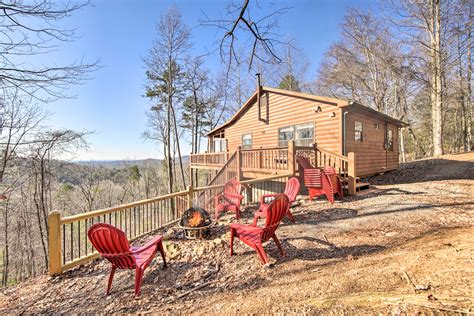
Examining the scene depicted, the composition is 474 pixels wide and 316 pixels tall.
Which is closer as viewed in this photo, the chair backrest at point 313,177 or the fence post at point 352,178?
the chair backrest at point 313,177

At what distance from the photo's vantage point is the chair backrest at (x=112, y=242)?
285 centimetres

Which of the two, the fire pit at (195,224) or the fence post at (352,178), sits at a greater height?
the fence post at (352,178)

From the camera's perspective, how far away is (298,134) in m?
10.1

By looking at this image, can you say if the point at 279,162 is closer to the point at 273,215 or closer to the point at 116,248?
the point at 273,215

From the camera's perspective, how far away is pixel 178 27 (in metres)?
15.2

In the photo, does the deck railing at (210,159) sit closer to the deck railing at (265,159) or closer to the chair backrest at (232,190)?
the deck railing at (265,159)

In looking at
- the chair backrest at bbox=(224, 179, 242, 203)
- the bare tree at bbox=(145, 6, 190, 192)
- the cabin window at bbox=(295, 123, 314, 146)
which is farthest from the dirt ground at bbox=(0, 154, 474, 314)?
the bare tree at bbox=(145, 6, 190, 192)

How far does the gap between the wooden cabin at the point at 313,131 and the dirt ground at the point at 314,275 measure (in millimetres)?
3193

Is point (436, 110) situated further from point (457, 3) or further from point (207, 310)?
point (207, 310)

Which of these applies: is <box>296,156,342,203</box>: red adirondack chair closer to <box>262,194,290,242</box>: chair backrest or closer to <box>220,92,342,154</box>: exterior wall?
<box>220,92,342,154</box>: exterior wall

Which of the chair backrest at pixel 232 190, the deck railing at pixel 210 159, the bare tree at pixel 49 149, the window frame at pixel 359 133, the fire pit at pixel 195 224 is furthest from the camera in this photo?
the deck railing at pixel 210 159

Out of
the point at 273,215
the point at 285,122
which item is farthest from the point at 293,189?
the point at 285,122

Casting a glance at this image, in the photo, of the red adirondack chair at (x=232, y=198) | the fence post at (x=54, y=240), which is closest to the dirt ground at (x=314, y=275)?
the fence post at (x=54, y=240)

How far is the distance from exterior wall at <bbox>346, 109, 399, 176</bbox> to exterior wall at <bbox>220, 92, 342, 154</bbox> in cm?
56
